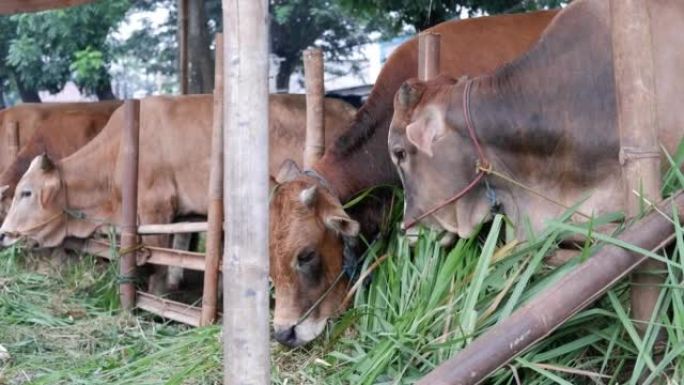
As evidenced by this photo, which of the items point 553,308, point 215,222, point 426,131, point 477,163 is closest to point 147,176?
point 215,222

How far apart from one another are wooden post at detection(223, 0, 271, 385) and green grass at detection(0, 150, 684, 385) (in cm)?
88

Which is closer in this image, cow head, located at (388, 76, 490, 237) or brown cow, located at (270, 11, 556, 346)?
cow head, located at (388, 76, 490, 237)

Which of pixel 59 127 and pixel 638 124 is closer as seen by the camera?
pixel 638 124

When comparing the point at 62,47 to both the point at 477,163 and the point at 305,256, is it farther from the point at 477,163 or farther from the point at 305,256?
the point at 477,163

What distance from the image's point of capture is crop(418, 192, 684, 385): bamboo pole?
318 centimetres

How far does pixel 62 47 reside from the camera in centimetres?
1609

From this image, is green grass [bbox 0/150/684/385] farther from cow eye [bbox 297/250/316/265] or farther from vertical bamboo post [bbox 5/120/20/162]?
vertical bamboo post [bbox 5/120/20/162]

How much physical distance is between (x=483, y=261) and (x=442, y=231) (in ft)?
1.93

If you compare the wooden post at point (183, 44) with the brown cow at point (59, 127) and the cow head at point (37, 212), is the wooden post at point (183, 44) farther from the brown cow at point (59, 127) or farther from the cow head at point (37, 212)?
the cow head at point (37, 212)

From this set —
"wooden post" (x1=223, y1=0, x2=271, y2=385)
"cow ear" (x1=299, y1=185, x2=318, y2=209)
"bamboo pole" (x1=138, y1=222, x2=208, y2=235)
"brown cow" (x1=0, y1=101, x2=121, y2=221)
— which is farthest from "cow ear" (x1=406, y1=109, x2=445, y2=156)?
"brown cow" (x1=0, y1=101, x2=121, y2=221)

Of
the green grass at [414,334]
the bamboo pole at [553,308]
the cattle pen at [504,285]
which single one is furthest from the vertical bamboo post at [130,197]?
the bamboo pole at [553,308]

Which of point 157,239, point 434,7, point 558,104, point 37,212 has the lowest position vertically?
point 157,239

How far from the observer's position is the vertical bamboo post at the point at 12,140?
32.1 feet

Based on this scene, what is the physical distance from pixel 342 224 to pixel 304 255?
0.27 metres
